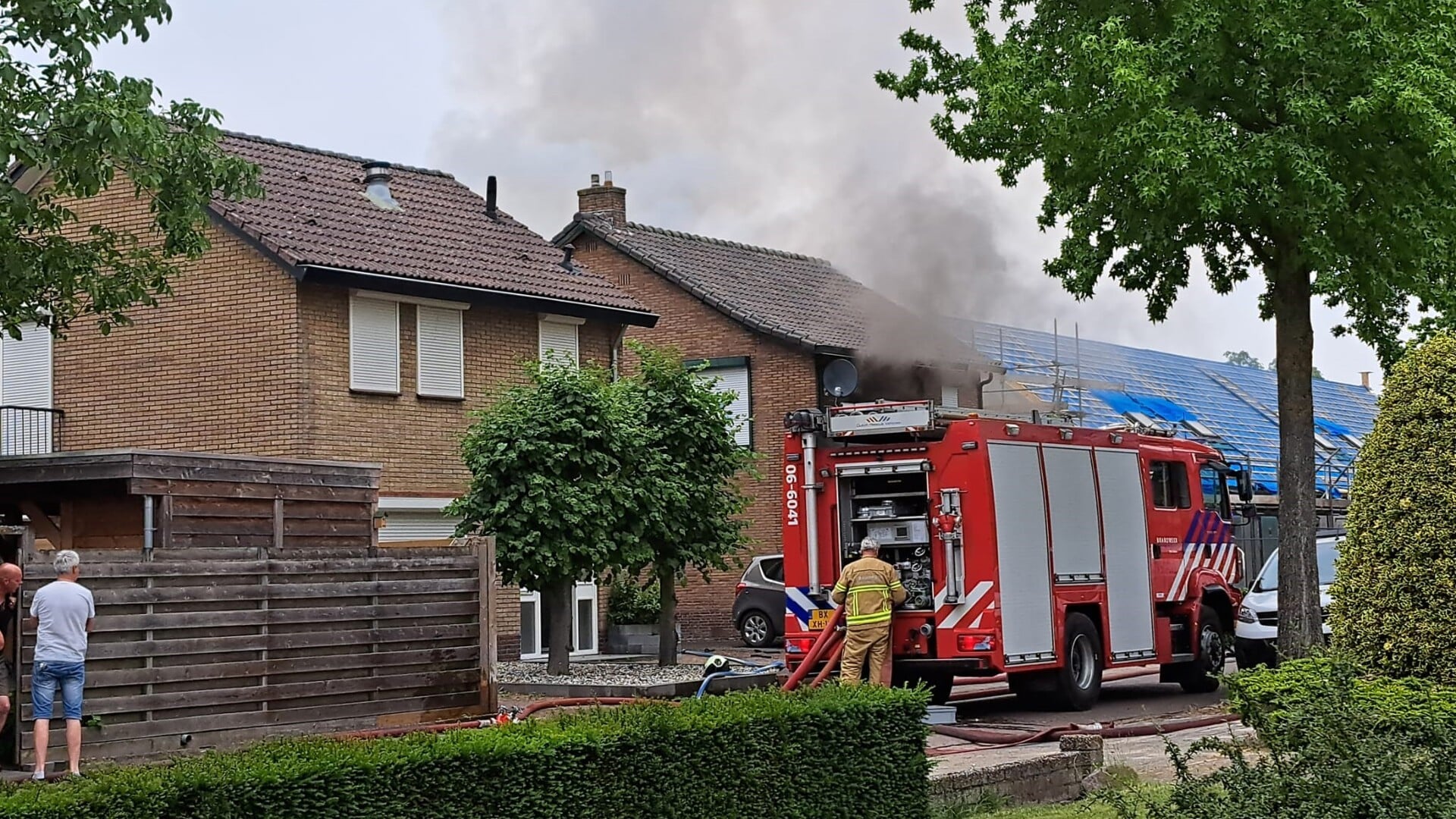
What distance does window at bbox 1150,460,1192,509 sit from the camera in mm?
20328

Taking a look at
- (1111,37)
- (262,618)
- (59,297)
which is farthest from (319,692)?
(1111,37)

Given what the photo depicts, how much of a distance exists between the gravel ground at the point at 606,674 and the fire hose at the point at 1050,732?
4.76 m

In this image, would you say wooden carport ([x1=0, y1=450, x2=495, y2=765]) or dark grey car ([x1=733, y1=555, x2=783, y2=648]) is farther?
dark grey car ([x1=733, y1=555, x2=783, y2=648])

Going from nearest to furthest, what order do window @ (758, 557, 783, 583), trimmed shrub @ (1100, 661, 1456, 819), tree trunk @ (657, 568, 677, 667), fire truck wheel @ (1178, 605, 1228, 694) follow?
trimmed shrub @ (1100, 661, 1456, 819)
fire truck wheel @ (1178, 605, 1228, 694)
tree trunk @ (657, 568, 677, 667)
window @ (758, 557, 783, 583)

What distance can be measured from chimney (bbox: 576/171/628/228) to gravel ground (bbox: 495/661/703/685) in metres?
14.6

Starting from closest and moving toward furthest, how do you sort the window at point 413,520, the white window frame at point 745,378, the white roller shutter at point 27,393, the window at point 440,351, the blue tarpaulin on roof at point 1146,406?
the window at point 413,520
the window at point 440,351
the white roller shutter at point 27,393
the white window frame at point 745,378
the blue tarpaulin on roof at point 1146,406

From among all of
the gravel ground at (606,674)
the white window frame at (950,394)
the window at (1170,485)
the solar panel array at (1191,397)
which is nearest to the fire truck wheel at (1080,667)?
the window at (1170,485)

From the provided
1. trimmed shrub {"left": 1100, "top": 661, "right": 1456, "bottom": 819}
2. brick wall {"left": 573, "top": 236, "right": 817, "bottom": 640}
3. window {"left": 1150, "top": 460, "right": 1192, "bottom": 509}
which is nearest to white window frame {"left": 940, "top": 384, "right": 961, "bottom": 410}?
brick wall {"left": 573, "top": 236, "right": 817, "bottom": 640}

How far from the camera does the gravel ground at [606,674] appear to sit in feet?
65.5

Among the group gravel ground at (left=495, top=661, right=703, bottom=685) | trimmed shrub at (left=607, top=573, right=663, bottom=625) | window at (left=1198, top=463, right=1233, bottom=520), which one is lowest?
gravel ground at (left=495, top=661, right=703, bottom=685)

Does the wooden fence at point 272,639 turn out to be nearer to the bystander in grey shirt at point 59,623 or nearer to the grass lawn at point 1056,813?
the bystander in grey shirt at point 59,623

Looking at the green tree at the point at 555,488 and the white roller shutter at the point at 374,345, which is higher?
the white roller shutter at the point at 374,345

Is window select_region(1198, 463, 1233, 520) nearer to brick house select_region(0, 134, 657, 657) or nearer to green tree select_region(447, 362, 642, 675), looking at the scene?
green tree select_region(447, 362, 642, 675)

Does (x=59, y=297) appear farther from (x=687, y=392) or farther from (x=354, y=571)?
(x=687, y=392)
